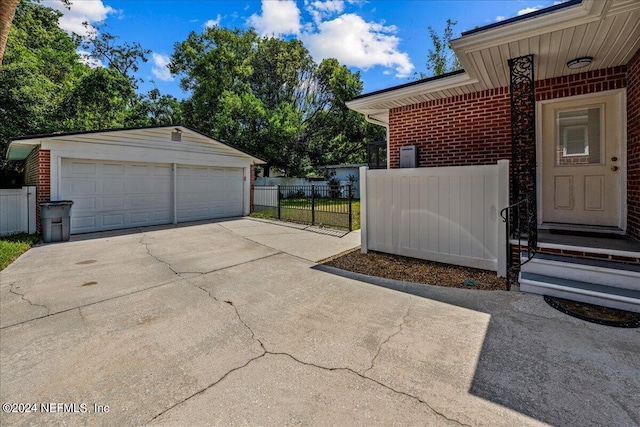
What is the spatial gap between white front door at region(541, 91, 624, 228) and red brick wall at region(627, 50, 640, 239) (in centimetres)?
18

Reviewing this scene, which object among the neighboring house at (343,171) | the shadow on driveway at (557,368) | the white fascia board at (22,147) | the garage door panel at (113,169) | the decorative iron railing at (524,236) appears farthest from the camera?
the neighboring house at (343,171)

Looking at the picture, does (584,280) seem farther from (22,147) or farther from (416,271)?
(22,147)

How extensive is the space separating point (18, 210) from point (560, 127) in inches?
508

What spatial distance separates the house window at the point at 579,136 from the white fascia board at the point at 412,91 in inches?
65.8

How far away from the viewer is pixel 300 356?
92.9 inches

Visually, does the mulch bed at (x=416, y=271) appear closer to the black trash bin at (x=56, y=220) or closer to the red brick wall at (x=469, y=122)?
the red brick wall at (x=469, y=122)

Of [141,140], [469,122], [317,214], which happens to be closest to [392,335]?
[469,122]

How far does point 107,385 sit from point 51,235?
294 inches

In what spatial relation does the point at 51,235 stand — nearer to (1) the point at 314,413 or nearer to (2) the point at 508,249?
(1) the point at 314,413

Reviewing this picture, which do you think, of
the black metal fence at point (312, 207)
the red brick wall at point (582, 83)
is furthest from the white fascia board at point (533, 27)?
the black metal fence at point (312, 207)

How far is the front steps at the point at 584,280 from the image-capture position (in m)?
3.13

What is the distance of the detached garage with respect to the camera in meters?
7.90

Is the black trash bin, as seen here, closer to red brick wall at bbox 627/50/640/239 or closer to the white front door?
the white front door

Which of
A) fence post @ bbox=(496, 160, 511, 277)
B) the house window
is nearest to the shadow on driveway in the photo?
fence post @ bbox=(496, 160, 511, 277)
